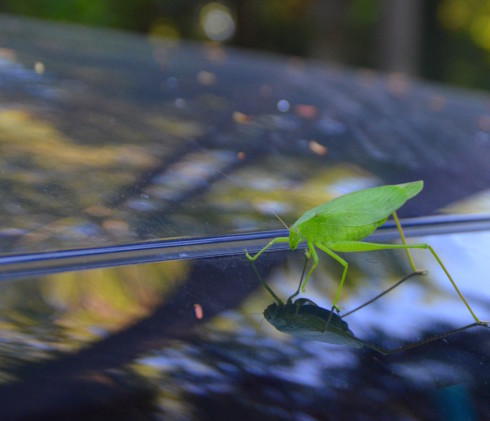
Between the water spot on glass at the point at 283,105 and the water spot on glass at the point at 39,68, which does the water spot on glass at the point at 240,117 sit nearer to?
the water spot on glass at the point at 283,105

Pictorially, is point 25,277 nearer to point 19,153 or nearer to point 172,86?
point 19,153

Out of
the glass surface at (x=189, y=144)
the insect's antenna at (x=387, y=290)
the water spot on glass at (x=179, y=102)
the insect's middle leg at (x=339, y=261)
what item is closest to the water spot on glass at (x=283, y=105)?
the glass surface at (x=189, y=144)

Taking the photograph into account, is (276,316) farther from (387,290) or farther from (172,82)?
(172,82)

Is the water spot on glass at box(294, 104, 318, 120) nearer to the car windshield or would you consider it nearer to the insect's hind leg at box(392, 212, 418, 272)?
the car windshield

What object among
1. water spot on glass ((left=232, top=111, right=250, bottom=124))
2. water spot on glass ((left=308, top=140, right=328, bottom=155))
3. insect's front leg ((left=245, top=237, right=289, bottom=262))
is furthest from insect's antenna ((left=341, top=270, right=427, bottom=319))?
water spot on glass ((left=232, top=111, right=250, bottom=124))

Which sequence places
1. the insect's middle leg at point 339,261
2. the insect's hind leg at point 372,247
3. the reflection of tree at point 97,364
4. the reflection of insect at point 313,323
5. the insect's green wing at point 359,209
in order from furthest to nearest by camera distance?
the insect's green wing at point 359,209
the insect's hind leg at point 372,247
the insect's middle leg at point 339,261
the reflection of insect at point 313,323
the reflection of tree at point 97,364

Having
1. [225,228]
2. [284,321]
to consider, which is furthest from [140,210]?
[284,321]
